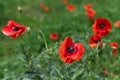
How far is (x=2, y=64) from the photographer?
5395 millimetres

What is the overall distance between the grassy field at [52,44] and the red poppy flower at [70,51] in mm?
183

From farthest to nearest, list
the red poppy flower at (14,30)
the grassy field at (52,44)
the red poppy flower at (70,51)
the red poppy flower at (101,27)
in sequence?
the red poppy flower at (101,27), the grassy field at (52,44), the red poppy flower at (14,30), the red poppy flower at (70,51)

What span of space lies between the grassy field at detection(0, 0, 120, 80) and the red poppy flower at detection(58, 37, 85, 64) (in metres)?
0.18

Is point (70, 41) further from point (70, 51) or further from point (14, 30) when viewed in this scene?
point (14, 30)

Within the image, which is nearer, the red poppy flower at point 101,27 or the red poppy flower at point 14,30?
the red poppy flower at point 14,30

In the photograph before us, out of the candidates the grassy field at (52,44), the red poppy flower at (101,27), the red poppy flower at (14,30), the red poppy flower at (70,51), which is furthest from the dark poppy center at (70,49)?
the red poppy flower at (101,27)

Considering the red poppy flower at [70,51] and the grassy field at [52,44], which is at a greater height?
the grassy field at [52,44]

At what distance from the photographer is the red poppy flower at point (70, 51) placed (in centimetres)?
335

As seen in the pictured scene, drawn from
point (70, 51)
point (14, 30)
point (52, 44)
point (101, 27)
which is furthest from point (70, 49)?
point (52, 44)

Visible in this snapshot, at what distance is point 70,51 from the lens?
135 inches

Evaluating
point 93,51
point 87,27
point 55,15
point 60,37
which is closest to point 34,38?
point 60,37

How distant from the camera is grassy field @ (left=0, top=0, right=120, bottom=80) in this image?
12.7ft

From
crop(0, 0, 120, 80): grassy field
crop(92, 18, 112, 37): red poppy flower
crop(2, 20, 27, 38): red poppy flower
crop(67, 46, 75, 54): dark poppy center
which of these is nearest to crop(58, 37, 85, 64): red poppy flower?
crop(67, 46, 75, 54): dark poppy center

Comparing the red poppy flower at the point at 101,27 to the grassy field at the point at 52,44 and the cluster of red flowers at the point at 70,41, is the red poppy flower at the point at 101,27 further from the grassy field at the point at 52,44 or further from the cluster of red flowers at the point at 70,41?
the grassy field at the point at 52,44
